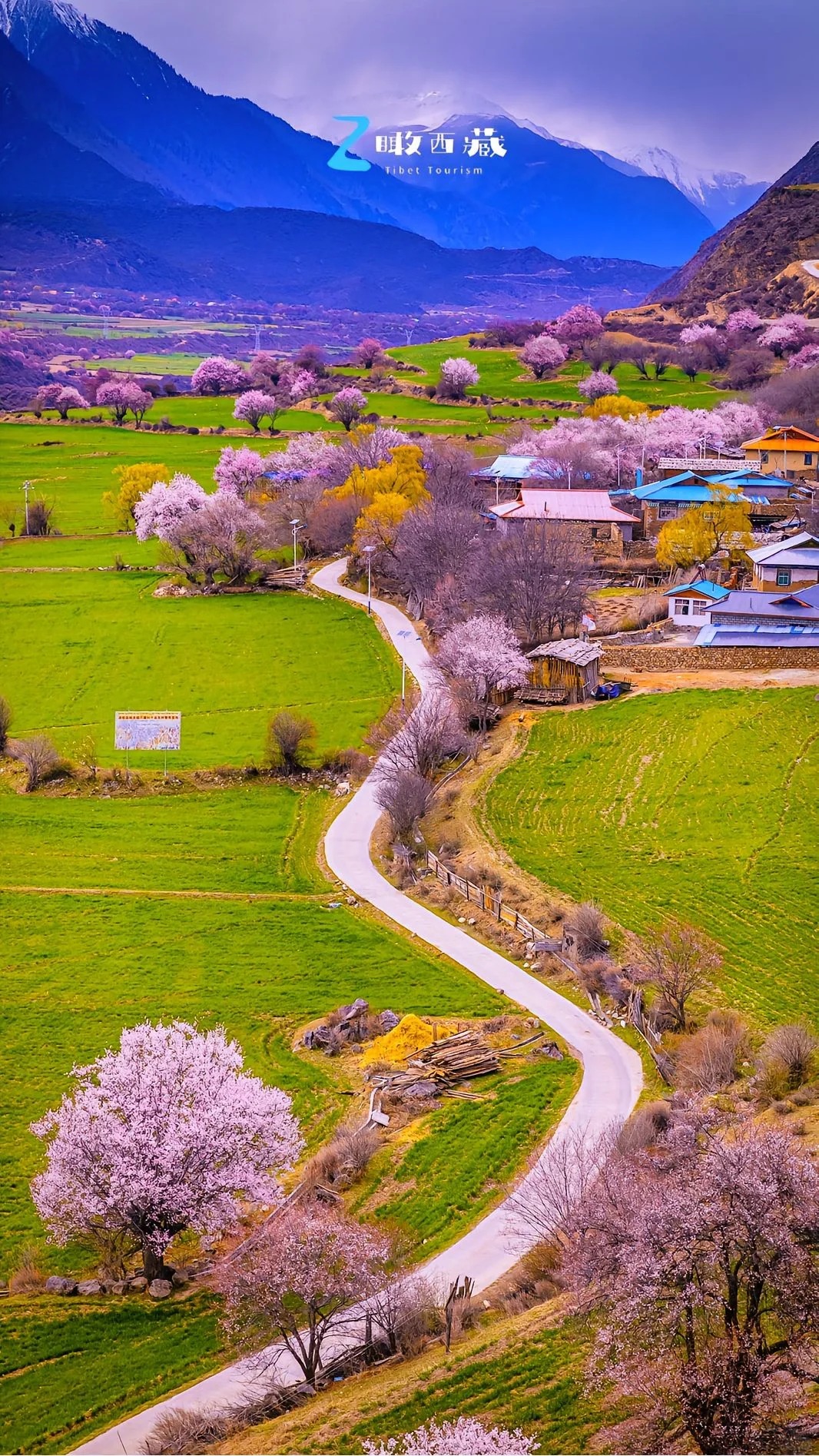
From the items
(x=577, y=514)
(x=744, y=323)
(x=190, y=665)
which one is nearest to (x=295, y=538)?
(x=577, y=514)

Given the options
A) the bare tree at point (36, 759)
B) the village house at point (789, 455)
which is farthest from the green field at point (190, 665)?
the village house at point (789, 455)

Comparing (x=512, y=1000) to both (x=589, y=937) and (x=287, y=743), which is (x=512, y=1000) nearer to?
(x=589, y=937)

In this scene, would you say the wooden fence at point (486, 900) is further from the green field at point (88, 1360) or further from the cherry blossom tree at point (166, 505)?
the cherry blossom tree at point (166, 505)

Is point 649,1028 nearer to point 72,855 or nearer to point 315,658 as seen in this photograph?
point 72,855

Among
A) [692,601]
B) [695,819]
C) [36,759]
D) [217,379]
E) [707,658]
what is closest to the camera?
[695,819]

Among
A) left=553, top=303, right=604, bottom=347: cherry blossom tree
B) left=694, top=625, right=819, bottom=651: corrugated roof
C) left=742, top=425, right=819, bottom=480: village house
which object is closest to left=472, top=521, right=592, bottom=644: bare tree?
left=694, top=625, right=819, bottom=651: corrugated roof

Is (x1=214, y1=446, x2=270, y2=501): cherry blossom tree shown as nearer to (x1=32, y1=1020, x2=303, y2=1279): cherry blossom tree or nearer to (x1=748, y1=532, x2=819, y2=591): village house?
(x1=748, y1=532, x2=819, y2=591): village house
